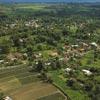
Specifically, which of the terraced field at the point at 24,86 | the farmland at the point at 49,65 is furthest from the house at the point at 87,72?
the terraced field at the point at 24,86

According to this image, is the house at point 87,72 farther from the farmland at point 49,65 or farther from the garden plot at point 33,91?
the garden plot at point 33,91

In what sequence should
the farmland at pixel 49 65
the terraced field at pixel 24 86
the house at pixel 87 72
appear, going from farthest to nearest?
1. the house at pixel 87 72
2. the farmland at pixel 49 65
3. the terraced field at pixel 24 86

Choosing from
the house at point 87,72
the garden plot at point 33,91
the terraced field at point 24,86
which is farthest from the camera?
the house at point 87,72

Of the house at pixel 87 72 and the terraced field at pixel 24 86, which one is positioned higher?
the house at pixel 87 72

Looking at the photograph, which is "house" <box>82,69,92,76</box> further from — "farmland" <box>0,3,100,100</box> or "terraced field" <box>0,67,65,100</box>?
"terraced field" <box>0,67,65,100</box>

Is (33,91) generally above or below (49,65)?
below

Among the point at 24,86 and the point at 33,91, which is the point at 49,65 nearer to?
the point at 24,86

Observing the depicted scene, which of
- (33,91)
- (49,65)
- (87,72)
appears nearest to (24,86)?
(33,91)

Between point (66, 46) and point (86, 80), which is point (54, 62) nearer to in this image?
point (86, 80)

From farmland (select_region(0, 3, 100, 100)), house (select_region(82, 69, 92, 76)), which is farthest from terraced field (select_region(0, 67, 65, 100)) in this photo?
house (select_region(82, 69, 92, 76))
